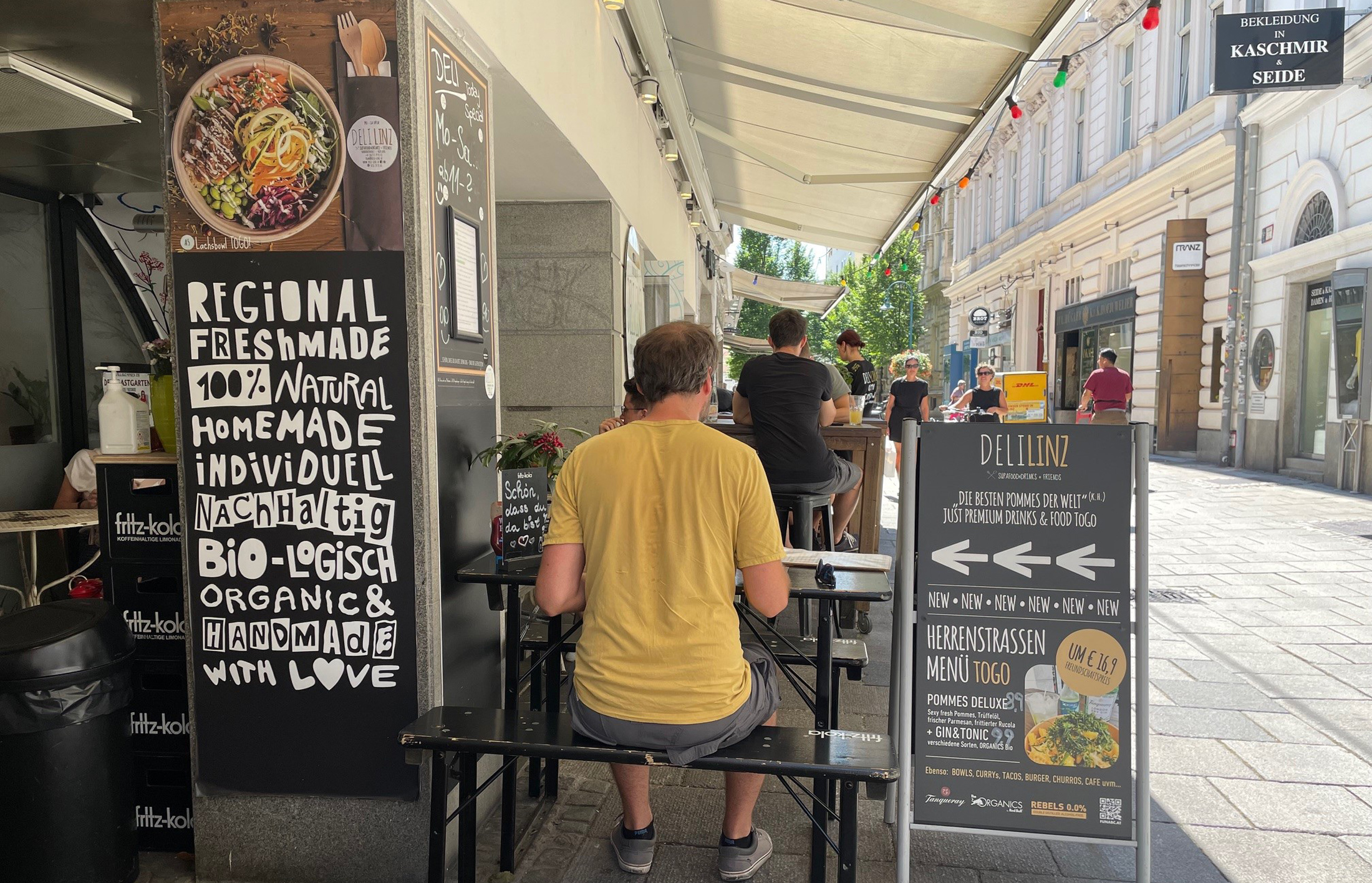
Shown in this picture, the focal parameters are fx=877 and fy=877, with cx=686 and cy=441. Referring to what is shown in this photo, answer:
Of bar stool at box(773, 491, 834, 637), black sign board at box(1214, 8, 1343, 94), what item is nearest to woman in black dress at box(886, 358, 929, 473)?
black sign board at box(1214, 8, 1343, 94)

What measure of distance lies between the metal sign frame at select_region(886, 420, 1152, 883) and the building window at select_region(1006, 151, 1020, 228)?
25823 millimetres

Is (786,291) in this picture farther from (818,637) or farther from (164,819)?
(164,819)

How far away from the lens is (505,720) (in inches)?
97.3

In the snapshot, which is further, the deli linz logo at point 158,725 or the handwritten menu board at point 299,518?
the deli linz logo at point 158,725

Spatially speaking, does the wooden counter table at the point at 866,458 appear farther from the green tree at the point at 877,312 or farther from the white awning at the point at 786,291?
the green tree at the point at 877,312

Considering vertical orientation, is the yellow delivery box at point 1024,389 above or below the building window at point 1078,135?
below

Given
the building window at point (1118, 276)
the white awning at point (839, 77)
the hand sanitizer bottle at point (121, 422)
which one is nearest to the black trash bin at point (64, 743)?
the hand sanitizer bottle at point (121, 422)

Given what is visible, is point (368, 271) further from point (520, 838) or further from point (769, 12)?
point (769, 12)

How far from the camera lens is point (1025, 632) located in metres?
2.50

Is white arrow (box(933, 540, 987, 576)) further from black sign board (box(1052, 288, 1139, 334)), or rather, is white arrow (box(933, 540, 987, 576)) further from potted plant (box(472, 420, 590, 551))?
black sign board (box(1052, 288, 1139, 334))

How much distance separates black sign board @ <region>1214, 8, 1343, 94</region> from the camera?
9844 mm

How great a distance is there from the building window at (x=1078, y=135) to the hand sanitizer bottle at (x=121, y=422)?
2187 cm

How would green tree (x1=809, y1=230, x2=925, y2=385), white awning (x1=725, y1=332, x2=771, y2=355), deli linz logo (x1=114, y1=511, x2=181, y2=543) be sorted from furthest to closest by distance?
green tree (x1=809, y1=230, x2=925, y2=385), white awning (x1=725, y1=332, x2=771, y2=355), deli linz logo (x1=114, y1=511, x2=181, y2=543)

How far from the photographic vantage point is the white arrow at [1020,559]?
8.20ft
